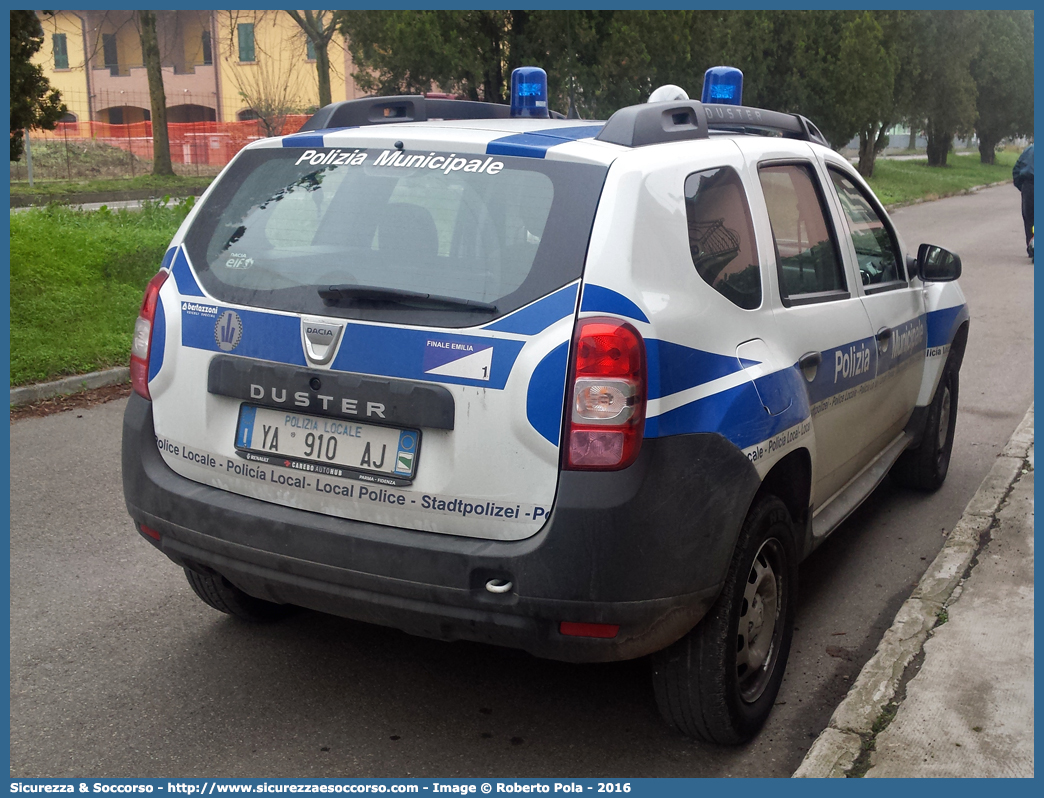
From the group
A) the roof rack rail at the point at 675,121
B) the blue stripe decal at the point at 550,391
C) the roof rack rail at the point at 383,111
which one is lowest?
the blue stripe decal at the point at 550,391

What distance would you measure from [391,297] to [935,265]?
2.97 metres

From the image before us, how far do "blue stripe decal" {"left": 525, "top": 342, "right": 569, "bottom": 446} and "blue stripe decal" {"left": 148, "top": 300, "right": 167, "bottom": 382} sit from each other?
4.10 ft

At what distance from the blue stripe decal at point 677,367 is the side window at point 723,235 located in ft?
0.82

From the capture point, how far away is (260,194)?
346cm

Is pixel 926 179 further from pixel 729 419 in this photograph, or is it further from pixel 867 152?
pixel 729 419

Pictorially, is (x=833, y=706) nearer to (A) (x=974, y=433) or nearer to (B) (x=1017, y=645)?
(B) (x=1017, y=645)

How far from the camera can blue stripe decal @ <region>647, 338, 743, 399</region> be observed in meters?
2.85

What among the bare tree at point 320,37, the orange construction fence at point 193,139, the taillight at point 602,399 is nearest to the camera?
the taillight at point 602,399

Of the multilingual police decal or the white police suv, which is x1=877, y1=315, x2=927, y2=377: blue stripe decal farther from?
the multilingual police decal

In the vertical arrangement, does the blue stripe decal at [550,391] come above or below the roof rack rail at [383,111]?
below

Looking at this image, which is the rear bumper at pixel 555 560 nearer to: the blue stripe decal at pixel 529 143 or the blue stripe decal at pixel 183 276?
the blue stripe decal at pixel 183 276

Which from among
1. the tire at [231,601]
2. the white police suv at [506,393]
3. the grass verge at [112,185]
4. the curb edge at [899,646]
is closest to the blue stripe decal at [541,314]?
the white police suv at [506,393]

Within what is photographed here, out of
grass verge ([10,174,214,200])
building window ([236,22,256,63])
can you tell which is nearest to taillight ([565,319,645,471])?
grass verge ([10,174,214,200])

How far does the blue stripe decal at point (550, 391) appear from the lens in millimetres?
2809
